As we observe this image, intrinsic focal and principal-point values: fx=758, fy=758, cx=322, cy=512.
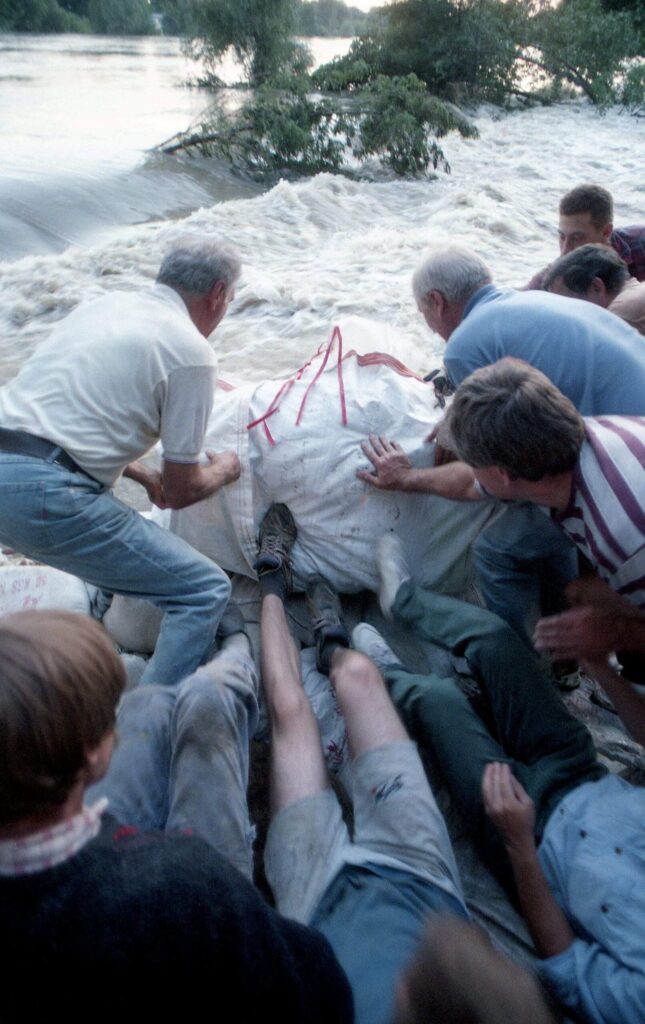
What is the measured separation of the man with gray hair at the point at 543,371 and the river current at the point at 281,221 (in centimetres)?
94

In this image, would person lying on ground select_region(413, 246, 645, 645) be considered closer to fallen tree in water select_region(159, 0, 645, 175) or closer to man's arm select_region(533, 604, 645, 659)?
man's arm select_region(533, 604, 645, 659)

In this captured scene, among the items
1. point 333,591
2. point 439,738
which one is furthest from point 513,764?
point 333,591

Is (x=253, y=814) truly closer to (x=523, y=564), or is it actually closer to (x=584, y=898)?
(x=584, y=898)

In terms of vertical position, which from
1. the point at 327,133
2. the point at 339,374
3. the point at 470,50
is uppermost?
the point at 470,50

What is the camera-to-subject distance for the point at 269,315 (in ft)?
19.2

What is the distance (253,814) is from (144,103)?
61.9ft

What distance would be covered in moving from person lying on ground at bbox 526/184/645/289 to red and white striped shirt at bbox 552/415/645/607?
77.0 inches

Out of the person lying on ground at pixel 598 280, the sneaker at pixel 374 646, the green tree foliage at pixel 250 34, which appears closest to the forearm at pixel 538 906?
the sneaker at pixel 374 646

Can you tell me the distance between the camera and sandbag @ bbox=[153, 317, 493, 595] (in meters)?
2.66

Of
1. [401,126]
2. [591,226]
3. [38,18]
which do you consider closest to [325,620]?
[591,226]

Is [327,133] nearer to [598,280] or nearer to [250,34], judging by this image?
[250,34]

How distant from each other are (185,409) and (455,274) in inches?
49.8

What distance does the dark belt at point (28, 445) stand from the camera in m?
2.00

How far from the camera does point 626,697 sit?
1917 mm
